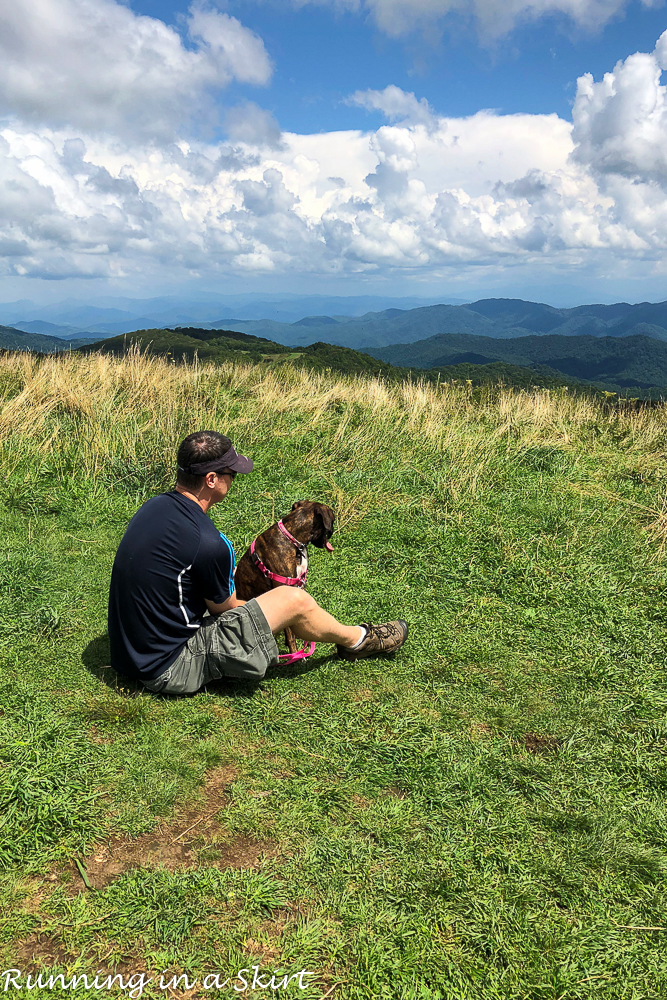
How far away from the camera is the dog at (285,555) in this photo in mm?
3914

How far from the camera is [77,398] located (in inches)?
313

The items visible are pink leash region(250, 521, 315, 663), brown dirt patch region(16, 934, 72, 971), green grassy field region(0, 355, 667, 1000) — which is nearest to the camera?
brown dirt patch region(16, 934, 72, 971)

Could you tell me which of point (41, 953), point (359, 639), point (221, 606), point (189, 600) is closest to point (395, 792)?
point (359, 639)

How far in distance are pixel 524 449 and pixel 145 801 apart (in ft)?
22.2

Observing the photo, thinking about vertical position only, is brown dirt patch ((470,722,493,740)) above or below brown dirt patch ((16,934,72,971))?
below

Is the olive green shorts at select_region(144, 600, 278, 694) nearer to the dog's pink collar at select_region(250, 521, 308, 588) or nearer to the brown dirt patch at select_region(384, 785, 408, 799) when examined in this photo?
the dog's pink collar at select_region(250, 521, 308, 588)

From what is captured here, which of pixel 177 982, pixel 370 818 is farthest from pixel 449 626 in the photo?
pixel 177 982

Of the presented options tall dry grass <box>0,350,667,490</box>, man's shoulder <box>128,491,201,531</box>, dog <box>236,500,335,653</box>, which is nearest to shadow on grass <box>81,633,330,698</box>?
dog <box>236,500,335,653</box>

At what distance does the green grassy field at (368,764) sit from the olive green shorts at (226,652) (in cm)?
18

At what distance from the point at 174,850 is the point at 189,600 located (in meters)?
1.30

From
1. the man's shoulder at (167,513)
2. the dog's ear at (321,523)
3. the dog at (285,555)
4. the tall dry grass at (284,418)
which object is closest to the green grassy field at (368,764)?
the tall dry grass at (284,418)

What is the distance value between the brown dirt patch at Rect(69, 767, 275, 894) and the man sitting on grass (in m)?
0.86

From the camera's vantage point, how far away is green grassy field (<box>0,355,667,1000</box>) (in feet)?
6.97

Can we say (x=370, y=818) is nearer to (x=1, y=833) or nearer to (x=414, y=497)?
(x=1, y=833)
